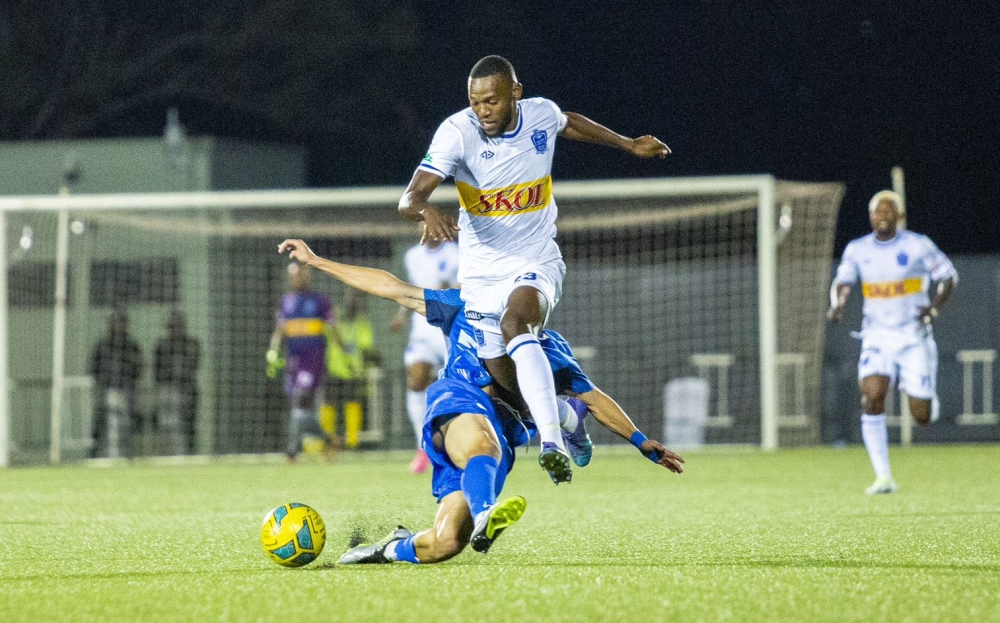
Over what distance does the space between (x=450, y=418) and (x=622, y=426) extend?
807 millimetres

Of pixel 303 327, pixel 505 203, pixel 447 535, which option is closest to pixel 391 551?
pixel 447 535

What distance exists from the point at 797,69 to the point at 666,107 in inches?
93.9

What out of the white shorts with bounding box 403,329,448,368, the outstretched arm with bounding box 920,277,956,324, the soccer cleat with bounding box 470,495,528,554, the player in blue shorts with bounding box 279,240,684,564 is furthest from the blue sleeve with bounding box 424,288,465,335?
the white shorts with bounding box 403,329,448,368

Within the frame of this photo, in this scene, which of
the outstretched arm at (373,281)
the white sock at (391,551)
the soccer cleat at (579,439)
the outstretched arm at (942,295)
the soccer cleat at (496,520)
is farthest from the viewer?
the outstretched arm at (942,295)

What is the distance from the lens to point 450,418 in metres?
6.09

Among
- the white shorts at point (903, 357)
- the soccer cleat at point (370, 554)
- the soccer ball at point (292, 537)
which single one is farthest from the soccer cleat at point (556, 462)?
the white shorts at point (903, 357)

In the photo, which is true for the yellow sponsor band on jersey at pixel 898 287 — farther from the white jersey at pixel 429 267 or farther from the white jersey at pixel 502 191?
the white jersey at pixel 502 191

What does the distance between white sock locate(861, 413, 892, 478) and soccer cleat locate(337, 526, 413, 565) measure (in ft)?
17.4

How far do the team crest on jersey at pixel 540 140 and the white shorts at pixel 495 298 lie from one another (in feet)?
1.63

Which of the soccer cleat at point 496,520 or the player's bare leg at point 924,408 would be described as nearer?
the soccer cleat at point 496,520

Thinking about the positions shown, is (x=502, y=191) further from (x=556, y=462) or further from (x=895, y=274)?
(x=895, y=274)

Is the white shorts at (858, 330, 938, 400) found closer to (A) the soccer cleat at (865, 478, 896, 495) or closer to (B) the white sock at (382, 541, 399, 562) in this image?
(A) the soccer cleat at (865, 478, 896, 495)

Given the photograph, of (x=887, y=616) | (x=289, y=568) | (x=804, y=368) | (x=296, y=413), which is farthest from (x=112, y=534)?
(x=804, y=368)

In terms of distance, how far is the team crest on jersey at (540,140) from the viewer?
6660 mm
